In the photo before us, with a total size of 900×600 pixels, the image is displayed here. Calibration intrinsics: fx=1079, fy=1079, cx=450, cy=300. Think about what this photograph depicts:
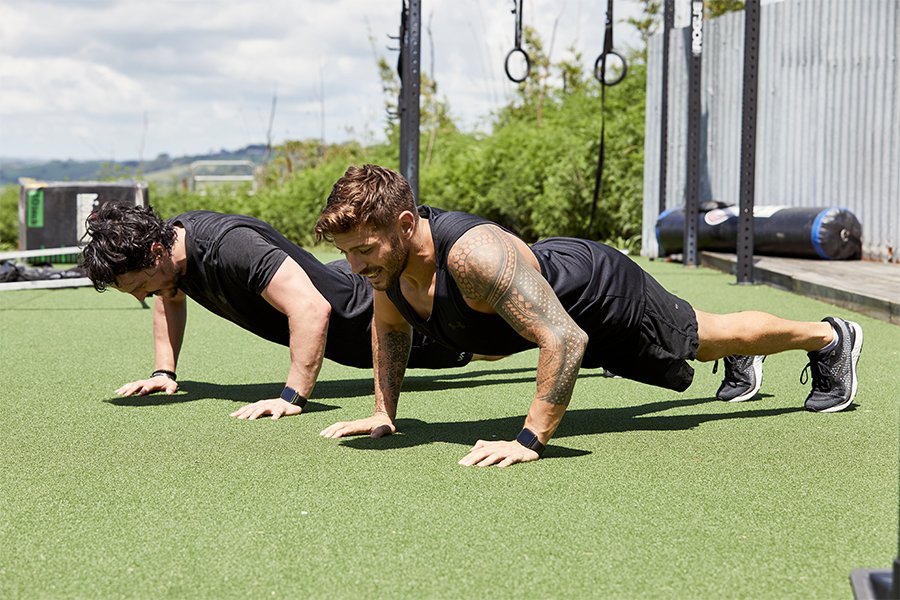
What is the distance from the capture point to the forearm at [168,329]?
13.1ft

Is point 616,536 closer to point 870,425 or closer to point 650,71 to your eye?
point 870,425

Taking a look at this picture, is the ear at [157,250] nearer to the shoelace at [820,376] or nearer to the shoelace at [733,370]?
the shoelace at [733,370]

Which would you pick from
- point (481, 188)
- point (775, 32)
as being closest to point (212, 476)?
point (775, 32)

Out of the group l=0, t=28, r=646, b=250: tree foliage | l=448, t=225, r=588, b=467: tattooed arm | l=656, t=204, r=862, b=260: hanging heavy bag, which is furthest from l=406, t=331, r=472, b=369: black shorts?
l=0, t=28, r=646, b=250: tree foliage

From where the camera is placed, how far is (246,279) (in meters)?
3.56

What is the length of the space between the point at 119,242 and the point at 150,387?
2.53ft

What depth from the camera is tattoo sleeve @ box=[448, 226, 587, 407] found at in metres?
2.66

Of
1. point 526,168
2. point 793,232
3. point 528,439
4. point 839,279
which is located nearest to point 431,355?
point 528,439

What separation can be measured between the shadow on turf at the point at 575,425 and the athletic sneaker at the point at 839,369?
0.11 m

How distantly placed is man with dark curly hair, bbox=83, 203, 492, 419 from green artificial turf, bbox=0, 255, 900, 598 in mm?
201

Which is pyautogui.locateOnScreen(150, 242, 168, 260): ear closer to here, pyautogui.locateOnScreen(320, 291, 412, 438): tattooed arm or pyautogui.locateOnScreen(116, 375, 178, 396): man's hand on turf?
pyautogui.locateOnScreen(116, 375, 178, 396): man's hand on turf

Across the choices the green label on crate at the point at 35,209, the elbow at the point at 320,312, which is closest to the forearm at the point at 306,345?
the elbow at the point at 320,312

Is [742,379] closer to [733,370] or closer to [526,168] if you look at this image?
[733,370]

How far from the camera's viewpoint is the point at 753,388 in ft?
12.3
